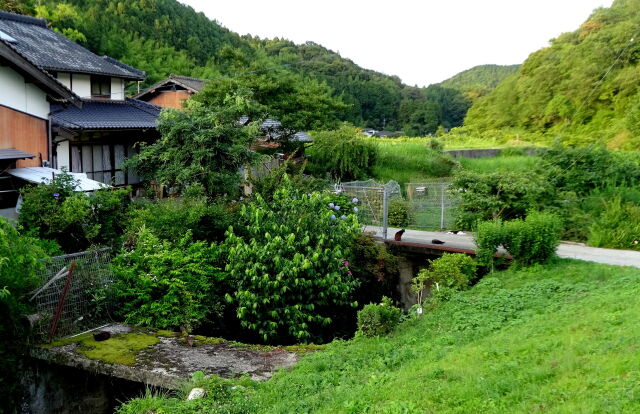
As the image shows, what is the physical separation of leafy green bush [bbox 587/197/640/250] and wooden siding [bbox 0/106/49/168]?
15236mm

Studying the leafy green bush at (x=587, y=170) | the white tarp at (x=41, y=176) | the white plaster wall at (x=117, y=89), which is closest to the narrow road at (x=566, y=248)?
the leafy green bush at (x=587, y=170)

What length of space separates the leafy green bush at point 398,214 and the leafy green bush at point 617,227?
6.01 metres

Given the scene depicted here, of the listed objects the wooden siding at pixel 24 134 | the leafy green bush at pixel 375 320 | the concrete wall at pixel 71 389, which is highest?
the wooden siding at pixel 24 134

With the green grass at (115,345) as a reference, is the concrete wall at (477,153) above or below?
above

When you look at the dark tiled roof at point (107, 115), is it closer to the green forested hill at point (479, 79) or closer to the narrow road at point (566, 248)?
the narrow road at point (566, 248)

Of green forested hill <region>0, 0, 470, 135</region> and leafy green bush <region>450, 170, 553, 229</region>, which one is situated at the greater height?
green forested hill <region>0, 0, 470, 135</region>

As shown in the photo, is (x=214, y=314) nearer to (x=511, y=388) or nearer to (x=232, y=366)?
(x=232, y=366)

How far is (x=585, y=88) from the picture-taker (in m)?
34.0

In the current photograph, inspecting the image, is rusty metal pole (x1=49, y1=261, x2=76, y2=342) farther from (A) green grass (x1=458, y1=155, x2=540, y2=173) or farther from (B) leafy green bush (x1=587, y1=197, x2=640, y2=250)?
(A) green grass (x1=458, y1=155, x2=540, y2=173)

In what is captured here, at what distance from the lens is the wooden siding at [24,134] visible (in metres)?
13.1

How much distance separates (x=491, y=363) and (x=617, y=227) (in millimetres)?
9840

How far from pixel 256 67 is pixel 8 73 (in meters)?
11.1

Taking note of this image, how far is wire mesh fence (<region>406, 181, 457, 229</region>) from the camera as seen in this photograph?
17625mm

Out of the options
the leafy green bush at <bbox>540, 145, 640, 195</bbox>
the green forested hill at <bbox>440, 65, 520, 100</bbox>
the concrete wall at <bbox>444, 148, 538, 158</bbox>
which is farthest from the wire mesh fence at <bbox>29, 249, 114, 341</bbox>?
the green forested hill at <bbox>440, 65, 520, 100</bbox>
